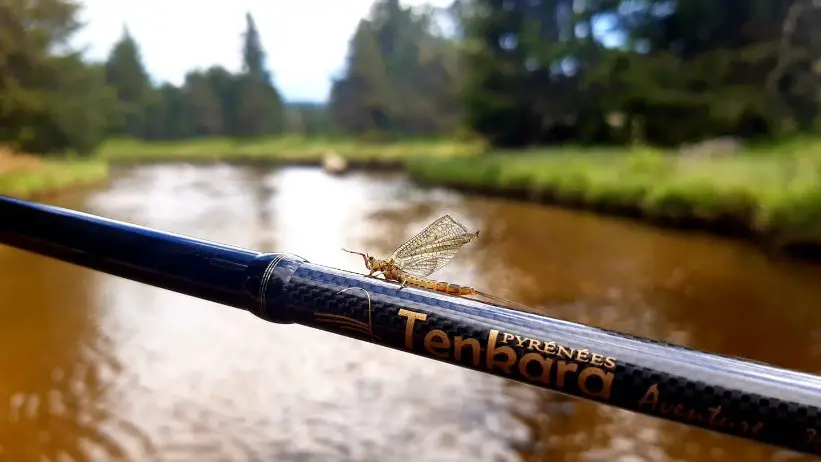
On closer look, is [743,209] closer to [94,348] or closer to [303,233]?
[303,233]

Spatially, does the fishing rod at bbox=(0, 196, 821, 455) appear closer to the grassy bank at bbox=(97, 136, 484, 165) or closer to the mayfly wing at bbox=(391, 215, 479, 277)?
the mayfly wing at bbox=(391, 215, 479, 277)

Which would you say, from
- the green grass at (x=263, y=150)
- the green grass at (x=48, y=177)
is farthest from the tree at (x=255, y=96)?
the green grass at (x=48, y=177)

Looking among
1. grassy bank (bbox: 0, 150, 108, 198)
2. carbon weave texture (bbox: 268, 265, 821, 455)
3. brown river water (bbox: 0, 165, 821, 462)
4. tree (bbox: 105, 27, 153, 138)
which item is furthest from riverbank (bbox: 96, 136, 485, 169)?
carbon weave texture (bbox: 268, 265, 821, 455)

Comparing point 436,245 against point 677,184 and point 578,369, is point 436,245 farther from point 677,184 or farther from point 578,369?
point 677,184

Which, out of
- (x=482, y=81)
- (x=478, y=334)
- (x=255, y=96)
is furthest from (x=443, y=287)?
(x=482, y=81)

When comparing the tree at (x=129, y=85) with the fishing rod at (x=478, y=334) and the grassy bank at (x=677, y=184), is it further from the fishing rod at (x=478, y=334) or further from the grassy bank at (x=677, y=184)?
the grassy bank at (x=677, y=184)

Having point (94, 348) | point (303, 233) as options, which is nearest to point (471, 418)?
point (94, 348)
